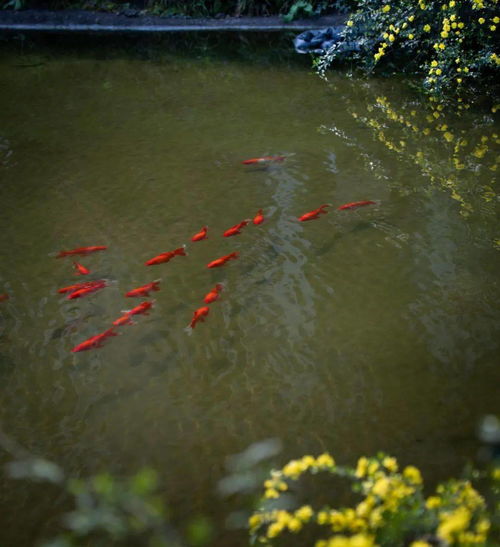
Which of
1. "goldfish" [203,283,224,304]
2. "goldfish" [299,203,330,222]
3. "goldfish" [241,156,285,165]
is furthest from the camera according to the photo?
"goldfish" [241,156,285,165]

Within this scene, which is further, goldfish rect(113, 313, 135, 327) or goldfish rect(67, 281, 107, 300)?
goldfish rect(67, 281, 107, 300)

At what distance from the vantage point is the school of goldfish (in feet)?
12.6

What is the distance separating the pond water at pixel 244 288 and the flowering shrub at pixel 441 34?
2.33ft

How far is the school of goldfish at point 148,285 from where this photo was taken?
12.6ft

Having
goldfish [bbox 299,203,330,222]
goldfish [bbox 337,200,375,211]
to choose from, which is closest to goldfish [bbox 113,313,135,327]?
goldfish [bbox 299,203,330,222]

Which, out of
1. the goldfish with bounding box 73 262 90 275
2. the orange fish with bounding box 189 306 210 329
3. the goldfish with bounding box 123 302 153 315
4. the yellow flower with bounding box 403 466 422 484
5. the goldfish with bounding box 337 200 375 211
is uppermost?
the yellow flower with bounding box 403 466 422 484

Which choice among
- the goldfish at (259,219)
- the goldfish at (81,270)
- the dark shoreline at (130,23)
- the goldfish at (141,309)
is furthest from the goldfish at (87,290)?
the dark shoreline at (130,23)

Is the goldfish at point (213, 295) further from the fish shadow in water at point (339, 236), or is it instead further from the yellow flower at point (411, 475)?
the yellow flower at point (411, 475)

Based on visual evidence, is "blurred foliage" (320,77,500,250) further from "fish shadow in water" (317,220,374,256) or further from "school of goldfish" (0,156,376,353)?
"school of goldfish" (0,156,376,353)

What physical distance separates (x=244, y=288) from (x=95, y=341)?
1.10 metres

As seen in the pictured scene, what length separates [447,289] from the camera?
4094 mm

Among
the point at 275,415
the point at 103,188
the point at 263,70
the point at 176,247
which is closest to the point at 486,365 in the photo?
the point at 275,415

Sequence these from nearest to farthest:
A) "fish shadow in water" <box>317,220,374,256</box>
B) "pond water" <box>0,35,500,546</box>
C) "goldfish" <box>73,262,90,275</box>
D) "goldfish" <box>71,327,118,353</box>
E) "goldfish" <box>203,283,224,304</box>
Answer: "pond water" <box>0,35,500,546</box> → "goldfish" <box>71,327,118,353</box> → "goldfish" <box>203,283,224,304</box> → "goldfish" <box>73,262,90,275</box> → "fish shadow in water" <box>317,220,374,256</box>

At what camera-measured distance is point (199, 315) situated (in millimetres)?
3910
